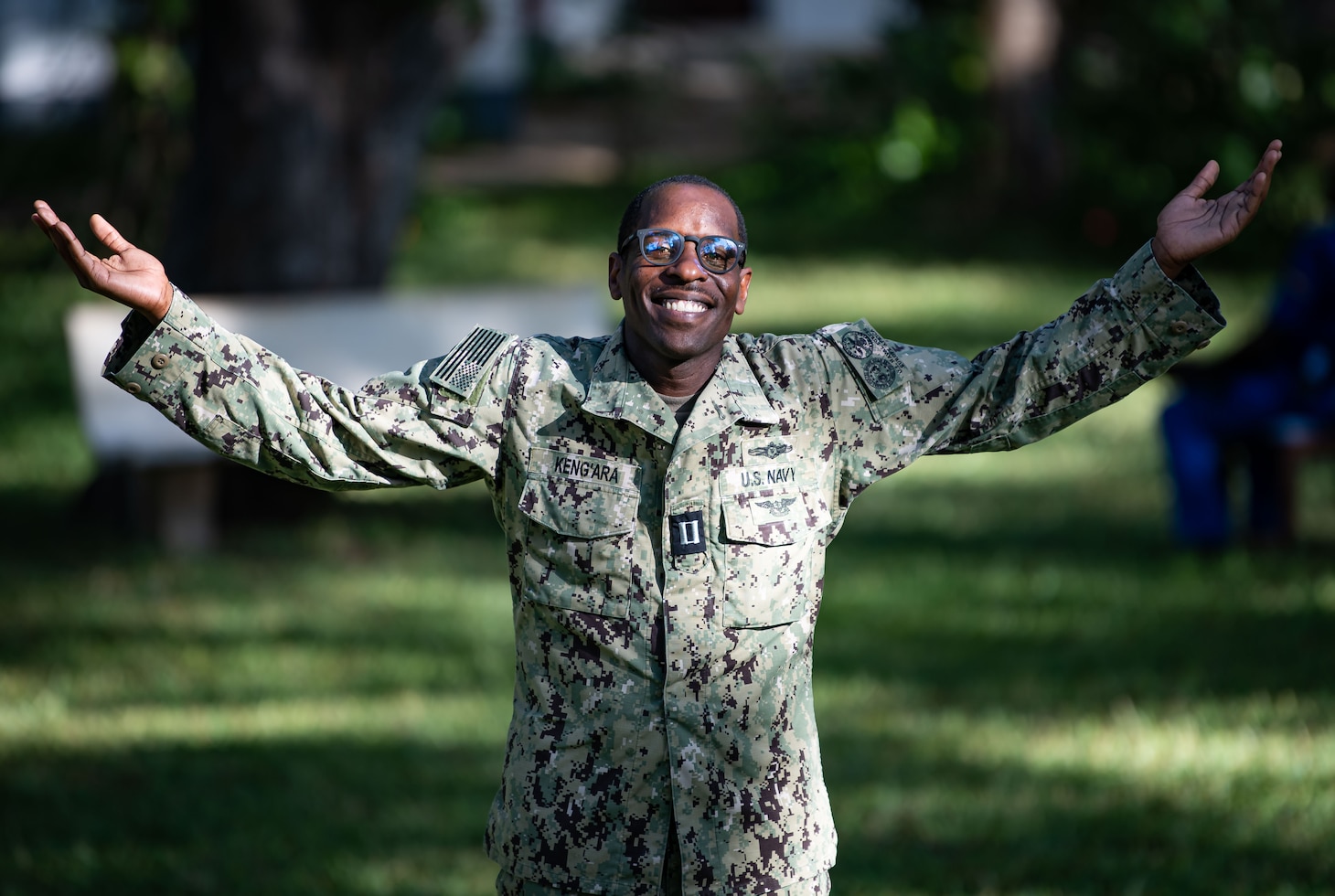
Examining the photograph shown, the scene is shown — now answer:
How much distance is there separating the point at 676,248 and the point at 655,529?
0.49 meters

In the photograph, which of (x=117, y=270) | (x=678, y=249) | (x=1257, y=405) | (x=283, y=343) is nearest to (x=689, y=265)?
(x=678, y=249)

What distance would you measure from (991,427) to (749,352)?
0.45 meters

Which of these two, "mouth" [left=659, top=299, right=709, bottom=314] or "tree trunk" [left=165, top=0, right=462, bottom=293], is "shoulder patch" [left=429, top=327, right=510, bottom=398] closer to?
"mouth" [left=659, top=299, right=709, bottom=314]

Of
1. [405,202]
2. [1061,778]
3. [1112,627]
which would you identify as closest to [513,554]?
[1061,778]

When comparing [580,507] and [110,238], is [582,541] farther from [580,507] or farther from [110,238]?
[110,238]

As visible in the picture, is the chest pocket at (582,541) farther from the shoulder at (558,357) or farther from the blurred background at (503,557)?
the blurred background at (503,557)

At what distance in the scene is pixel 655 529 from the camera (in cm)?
286

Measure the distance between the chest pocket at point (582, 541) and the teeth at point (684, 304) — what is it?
1.07 ft

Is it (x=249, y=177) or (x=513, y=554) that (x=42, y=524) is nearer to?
(x=249, y=177)

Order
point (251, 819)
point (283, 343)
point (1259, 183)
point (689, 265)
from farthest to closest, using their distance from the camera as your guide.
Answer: point (283, 343), point (251, 819), point (689, 265), point (1259, 183)

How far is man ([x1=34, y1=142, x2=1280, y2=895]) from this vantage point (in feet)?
9.18

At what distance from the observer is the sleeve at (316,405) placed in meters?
2.73

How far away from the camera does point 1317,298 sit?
7328 mm

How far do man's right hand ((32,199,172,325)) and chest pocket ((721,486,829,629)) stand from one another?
3.30 feet
